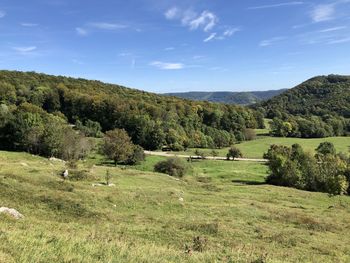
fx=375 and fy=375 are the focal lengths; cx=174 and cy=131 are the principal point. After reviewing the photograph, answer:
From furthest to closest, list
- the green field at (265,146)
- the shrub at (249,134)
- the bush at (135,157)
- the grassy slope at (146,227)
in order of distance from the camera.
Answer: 1. the shrub at (249,134)
2. the green field at (265,146)
3. the bush at (135,157)
4. the grassy slope at (146,227)

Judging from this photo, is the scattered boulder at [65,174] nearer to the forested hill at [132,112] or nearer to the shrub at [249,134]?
the forested hill at [132,112]

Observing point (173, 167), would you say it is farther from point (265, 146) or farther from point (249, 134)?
point (249, 134)

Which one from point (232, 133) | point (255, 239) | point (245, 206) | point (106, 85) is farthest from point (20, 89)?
point (255, 239)

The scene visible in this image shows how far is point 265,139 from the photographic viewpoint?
15812 centimetres

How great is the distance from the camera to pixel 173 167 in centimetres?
7650

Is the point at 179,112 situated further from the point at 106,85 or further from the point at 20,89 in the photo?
the point at 20,89

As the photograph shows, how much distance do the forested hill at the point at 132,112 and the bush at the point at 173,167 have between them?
38.3 m

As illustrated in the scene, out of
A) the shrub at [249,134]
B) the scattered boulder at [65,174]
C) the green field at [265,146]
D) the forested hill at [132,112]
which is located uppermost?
the forested hill at [132,112]

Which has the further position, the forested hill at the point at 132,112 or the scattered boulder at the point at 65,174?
the forested hill at the point at 132,112

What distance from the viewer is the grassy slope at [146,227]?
12414 millimetres

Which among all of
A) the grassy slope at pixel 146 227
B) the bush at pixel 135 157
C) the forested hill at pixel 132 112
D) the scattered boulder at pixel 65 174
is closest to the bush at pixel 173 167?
the bush at pixel 135 157

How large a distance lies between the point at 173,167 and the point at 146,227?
5136 cm

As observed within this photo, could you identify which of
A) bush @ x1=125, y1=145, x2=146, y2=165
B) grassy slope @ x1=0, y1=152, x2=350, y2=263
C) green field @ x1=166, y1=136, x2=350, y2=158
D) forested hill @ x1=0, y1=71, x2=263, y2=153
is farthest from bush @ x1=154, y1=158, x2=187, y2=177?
green field @ x1=166, y1=136, x2=350, y2=158

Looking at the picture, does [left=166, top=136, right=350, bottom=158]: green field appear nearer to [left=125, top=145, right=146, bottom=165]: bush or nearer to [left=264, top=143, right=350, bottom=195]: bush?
[left=125, top=145, right=146, bottom=165]: bush
